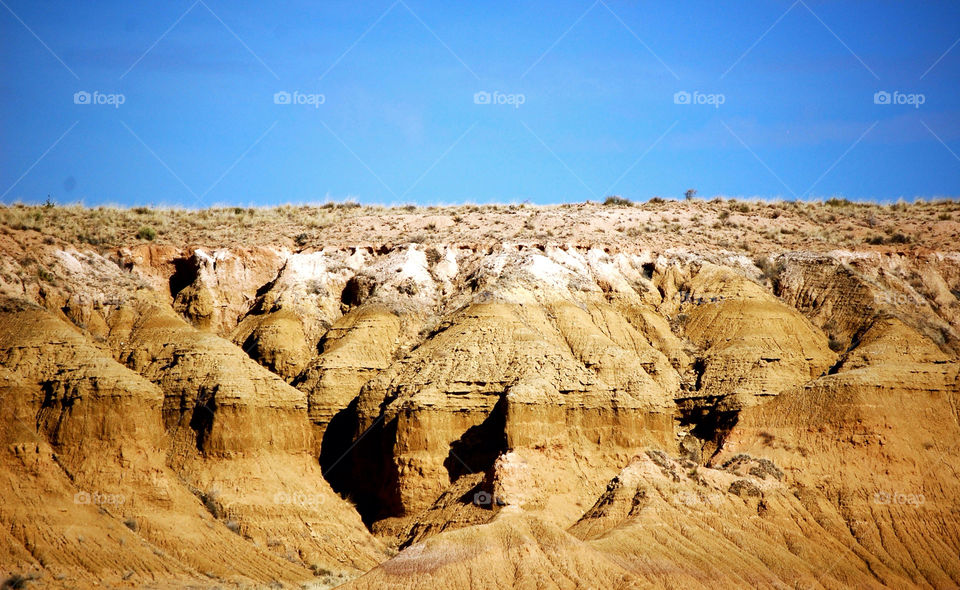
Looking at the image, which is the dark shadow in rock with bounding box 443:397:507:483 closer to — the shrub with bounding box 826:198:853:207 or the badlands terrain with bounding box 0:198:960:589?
the badlands terrain with bounding box 0:198:960:589

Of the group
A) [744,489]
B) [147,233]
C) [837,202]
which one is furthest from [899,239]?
[147,233]

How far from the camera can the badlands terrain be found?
45.3 meters

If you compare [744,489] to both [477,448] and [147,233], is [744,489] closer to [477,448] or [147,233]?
[477,448]

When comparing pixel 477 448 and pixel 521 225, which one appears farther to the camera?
pixel 521 225

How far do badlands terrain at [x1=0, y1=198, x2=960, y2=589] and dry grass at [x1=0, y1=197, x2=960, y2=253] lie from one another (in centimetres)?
73

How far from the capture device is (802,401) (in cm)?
5353

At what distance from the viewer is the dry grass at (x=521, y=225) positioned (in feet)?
220

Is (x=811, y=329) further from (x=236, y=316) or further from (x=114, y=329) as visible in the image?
(x=114, y=329)

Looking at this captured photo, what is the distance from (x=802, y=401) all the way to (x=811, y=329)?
22.6 ft

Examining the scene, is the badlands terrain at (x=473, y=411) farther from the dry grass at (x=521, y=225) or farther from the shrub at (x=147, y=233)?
the shrub at (x=147, y=233)

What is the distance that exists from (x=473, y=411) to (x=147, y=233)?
22941mm

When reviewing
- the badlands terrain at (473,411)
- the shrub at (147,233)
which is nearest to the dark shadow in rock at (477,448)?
the badlands terrain at (473,411)

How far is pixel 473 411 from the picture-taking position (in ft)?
174

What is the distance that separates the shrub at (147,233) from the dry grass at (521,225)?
7cm
